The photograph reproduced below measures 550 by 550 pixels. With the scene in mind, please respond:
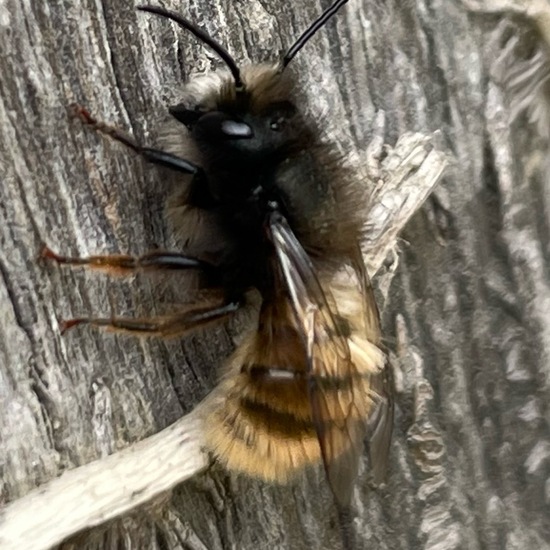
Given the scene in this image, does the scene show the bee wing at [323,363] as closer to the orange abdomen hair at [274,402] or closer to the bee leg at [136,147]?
the orange abdomen hair at [274,402]

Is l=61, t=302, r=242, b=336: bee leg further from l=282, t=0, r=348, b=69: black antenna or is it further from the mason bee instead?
l=282, t=0, r=348, b=69: black antenna

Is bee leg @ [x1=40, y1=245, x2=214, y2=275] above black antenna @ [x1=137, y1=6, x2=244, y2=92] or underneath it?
underneath

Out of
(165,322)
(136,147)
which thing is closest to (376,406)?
(165,322)

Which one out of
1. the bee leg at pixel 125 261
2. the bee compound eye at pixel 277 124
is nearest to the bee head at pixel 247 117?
the bee compound eye at pixel 277 124

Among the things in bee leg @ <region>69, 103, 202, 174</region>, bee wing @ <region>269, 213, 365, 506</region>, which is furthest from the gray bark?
bee wing @ <region>269, 213, 365, 506</region>

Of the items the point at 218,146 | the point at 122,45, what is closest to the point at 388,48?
the point at 218,146

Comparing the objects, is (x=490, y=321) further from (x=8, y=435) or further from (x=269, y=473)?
(x=8, y=435)

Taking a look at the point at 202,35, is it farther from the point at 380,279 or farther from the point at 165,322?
the point at 380,279
